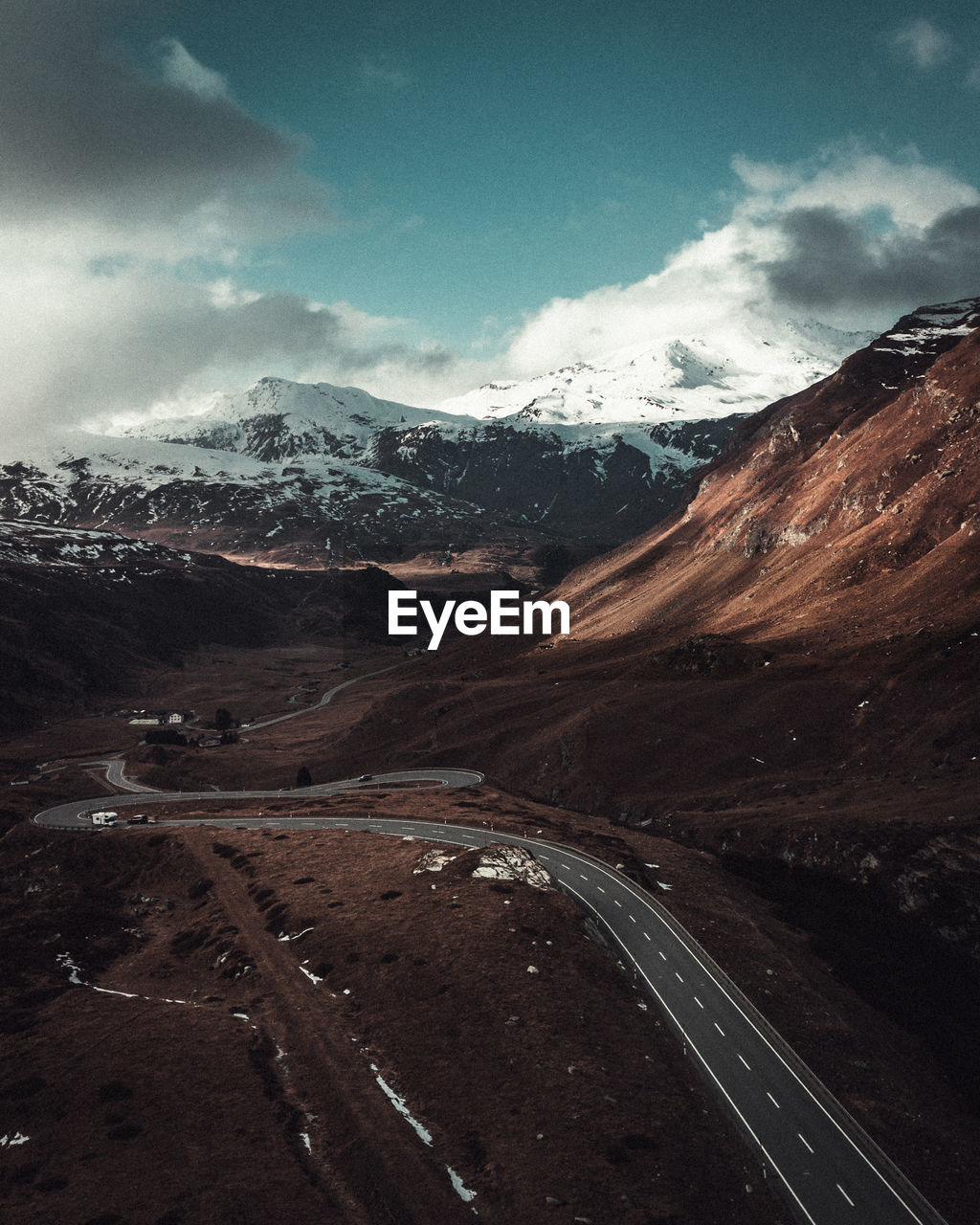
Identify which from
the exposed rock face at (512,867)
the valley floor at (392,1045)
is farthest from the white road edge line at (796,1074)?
the exposed rock face at (512,867)

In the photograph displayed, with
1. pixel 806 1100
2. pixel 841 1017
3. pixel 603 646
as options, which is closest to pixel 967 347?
pixel 603 646

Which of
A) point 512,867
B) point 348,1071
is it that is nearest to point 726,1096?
point 348,1071

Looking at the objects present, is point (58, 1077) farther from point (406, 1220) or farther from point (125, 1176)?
point (406, 1220)

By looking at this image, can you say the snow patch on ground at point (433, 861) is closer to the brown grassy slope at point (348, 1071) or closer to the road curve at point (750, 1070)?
the brown grassy slope at point (348, 1071)

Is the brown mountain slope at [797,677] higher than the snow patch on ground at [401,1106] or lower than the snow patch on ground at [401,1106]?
higher

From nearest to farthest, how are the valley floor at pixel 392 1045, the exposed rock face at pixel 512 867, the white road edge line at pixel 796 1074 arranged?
1. the valley floor at pixel 392 1045
2. the white road edge line at pixel 796 1074
3. the exposed rock face at pixel 512 867

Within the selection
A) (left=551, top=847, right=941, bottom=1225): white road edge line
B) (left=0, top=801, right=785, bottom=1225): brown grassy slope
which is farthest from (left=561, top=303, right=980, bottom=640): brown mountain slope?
(left=0, top=801, right=785, bottom=1225): brown grassy slope
